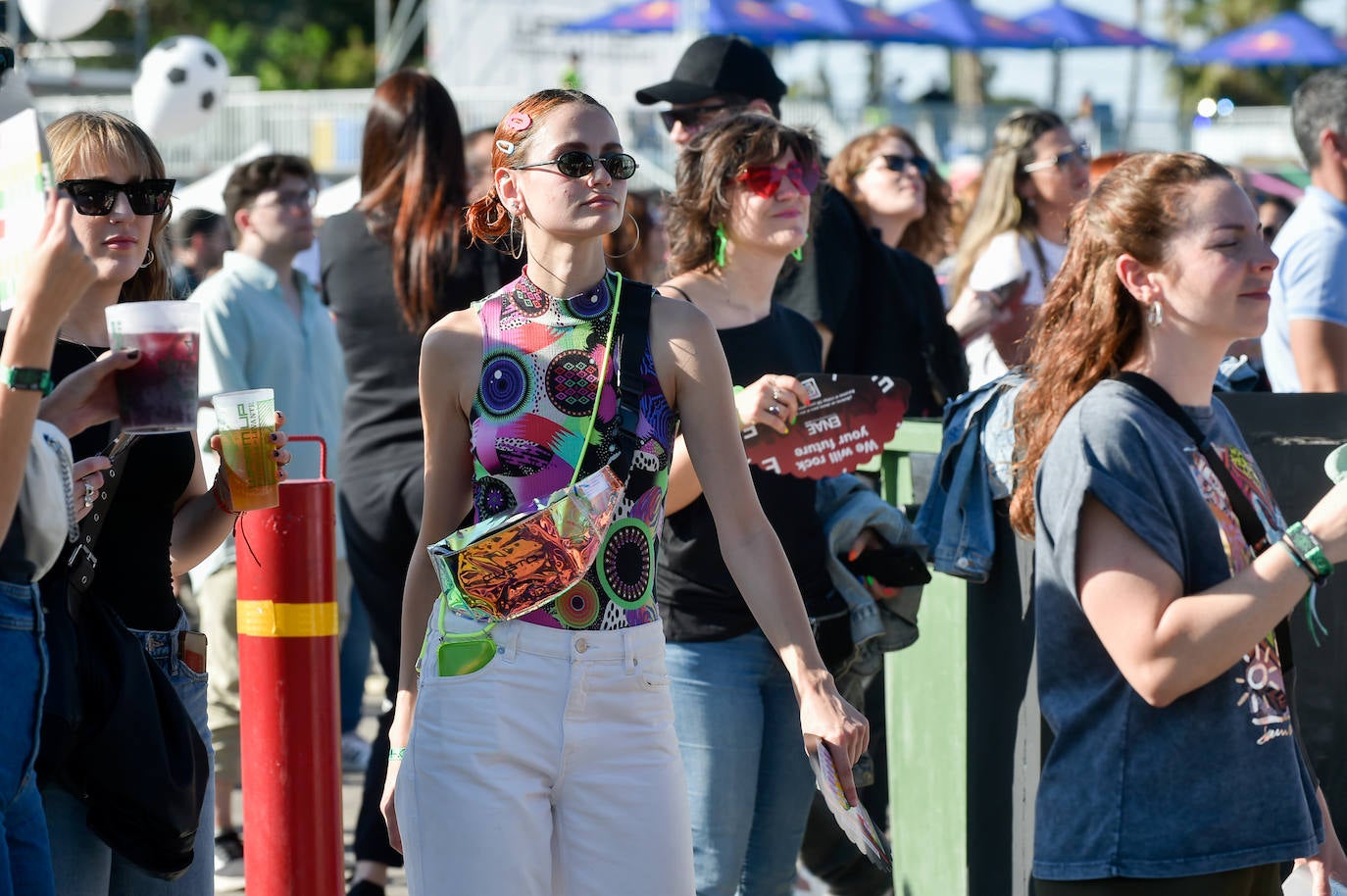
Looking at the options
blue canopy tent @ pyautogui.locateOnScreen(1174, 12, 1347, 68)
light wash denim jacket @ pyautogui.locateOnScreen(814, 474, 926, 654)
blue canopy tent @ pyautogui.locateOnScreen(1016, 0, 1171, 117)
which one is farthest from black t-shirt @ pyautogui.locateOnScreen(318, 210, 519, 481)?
blue canopy tent @ pyautogui.locateOnScreen(1174, 12, 1347, 68)

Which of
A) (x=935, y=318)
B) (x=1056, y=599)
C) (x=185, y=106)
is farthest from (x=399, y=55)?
(x=1056, y=599)

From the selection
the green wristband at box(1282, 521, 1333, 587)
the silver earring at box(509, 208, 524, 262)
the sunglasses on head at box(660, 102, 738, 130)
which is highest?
the sunglasses on head at box(660, 102, 738, 130)

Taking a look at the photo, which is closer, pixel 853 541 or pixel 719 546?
pixel 719 546

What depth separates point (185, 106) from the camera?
37.5 ft

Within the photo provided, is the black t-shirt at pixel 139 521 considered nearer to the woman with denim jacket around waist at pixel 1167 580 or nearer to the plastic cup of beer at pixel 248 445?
the plastic cup of beer at pixel 248 445

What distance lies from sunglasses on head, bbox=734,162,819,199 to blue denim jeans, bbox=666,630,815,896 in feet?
3.37

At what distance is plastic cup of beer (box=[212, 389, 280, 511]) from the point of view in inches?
117

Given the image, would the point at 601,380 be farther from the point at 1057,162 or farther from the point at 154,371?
the point at 1057,162

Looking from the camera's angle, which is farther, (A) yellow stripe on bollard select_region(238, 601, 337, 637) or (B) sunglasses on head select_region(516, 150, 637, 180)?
(A) yellow stripe on bollard select_region(238, 601, 337, 637)

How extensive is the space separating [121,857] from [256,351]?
10.7 ft

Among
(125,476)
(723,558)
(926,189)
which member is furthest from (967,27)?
(125,476)

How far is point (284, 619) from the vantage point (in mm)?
3949

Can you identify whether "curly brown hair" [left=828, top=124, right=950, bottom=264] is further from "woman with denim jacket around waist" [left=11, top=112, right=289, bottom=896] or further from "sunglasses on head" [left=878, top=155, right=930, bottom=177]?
"woman with denim jacket around waist" [left=11, top=112, right=289, bottom=896]

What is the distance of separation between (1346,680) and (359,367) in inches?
109
